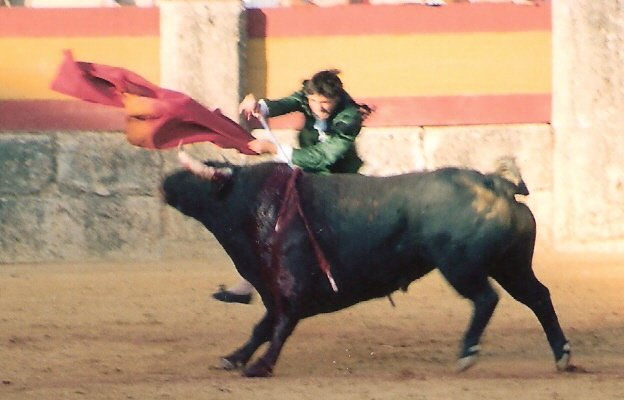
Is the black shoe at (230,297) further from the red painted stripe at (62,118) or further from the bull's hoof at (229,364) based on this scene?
the red painted stripe at (62,118)

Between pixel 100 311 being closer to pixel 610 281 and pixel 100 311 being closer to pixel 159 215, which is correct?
pixel 159 215

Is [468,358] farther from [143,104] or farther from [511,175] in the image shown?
[143,104]

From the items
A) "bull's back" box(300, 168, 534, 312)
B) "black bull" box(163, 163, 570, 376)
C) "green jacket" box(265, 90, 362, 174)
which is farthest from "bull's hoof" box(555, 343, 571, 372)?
"green jacket" box(265, 90, 362, 174)

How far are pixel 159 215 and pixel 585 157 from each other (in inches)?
111

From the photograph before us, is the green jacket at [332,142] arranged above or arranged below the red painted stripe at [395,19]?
below

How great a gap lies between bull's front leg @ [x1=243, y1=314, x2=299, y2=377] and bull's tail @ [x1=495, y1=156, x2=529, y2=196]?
0.95 metres

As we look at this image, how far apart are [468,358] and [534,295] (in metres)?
0.39

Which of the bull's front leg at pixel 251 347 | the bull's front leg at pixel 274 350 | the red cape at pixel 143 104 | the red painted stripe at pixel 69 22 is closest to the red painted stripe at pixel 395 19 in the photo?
the red painted stripe at pixel 69 22

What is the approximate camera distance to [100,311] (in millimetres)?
7316

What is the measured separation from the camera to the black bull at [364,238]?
538 cm

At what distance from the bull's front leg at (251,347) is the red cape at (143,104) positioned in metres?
0.76

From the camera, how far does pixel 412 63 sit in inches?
387

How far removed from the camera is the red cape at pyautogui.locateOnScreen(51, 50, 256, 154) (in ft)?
18.9

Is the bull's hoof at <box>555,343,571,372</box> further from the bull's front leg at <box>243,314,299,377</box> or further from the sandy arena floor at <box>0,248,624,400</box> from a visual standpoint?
the bull's front leg at <box>243,314,299,377</box>
